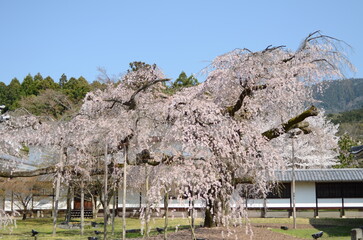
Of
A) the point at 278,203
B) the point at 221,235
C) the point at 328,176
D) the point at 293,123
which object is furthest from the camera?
the point at 278,203

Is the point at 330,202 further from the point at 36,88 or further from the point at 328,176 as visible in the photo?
the point at 36,88

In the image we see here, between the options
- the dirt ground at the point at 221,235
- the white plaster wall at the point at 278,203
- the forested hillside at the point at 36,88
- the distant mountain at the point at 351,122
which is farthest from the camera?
the distant mountain at the point at 351,122

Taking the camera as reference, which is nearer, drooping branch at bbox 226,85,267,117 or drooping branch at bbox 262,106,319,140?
drooping branch at bbox 262,106,319,140

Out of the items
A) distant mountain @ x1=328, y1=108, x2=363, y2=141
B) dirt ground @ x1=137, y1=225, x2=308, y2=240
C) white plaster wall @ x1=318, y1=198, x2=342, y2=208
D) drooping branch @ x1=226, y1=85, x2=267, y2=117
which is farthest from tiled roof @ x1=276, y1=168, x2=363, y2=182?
distant mountain @ x1=328, y1=108, x2=363, y2=141

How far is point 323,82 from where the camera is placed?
12.7 m

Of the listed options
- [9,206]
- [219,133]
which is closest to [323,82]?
[219,133]

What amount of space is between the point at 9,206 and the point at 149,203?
21565mm

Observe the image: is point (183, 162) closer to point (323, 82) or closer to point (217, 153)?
point (217, 153)

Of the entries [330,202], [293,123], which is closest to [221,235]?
[293,123]

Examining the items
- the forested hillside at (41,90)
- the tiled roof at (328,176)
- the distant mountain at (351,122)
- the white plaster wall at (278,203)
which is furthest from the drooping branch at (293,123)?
the distant mountain at (351,122)

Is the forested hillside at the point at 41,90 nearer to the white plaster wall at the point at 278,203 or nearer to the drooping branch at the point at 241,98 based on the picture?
the white plaster wall at the point at 278,203

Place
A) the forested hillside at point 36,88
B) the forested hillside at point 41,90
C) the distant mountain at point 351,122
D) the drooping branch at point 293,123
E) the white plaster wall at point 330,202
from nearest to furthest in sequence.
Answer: the drooping branch at point 293,123, the white plaster wall at point 330,202, the forested hillside at point 41,90, the forested hillside at point 36,88, the distant mountain at point 351,122

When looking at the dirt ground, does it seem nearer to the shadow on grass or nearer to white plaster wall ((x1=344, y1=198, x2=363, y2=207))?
the shadow on grass

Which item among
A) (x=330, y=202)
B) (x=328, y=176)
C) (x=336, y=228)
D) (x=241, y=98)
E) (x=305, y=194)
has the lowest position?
(x=336, y=228)
